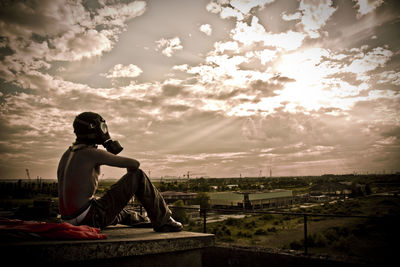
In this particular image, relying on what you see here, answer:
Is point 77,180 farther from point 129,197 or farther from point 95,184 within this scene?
point 129,197

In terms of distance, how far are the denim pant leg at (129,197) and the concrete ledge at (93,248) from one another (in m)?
0.37

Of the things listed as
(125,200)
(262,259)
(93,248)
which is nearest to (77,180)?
(125,200)

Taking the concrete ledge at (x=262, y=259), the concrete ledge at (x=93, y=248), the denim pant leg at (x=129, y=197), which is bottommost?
the concrete ledge at (x=262, y=259)

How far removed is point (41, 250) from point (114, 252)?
0.58 metres

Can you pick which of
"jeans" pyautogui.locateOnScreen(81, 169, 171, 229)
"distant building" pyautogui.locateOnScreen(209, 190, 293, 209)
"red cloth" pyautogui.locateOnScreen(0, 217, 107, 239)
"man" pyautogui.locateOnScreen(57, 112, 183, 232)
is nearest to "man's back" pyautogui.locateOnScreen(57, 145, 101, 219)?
"man" pyautogui.locateOnScreen(57, 112, 183, 232)

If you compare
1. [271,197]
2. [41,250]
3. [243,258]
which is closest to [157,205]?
[41,250]

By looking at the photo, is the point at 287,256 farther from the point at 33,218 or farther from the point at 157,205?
the point at 33,218

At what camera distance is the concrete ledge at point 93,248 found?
199cm

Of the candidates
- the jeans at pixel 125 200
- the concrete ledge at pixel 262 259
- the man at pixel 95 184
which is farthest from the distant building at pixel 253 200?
the man at pixel 95 184

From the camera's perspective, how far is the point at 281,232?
47.8 m

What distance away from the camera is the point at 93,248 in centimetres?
233

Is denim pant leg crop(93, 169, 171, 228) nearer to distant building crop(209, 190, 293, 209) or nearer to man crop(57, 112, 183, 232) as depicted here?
man crop(57, 112, 183, 232)

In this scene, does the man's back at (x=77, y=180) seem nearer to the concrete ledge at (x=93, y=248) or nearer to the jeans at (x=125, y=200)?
the jeans at (x=125, y=200)

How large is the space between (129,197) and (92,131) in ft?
2.60
